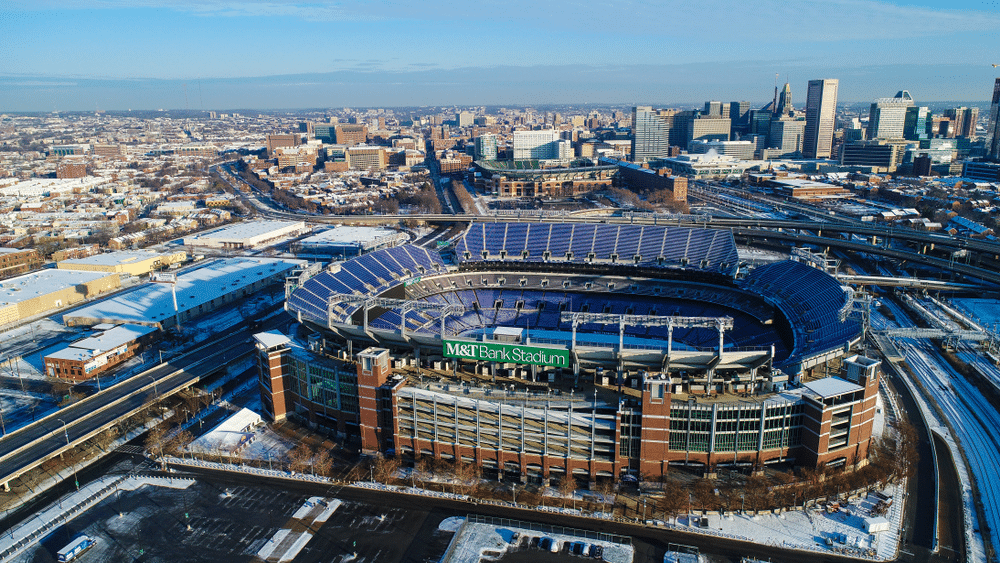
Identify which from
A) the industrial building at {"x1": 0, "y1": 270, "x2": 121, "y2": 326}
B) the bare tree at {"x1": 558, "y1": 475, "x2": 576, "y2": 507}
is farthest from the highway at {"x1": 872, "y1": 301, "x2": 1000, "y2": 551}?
the industrial building at {"x1": 0, "y1": 270, "x2": 121, "y2": 326}

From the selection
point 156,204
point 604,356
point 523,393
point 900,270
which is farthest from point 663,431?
point 156,204

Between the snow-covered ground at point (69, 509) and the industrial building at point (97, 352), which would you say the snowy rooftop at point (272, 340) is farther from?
the industrial building at point (97, 352)

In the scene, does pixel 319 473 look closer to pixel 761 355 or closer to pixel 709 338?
pixel 761 355

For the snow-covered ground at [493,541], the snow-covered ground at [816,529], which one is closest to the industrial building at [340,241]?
the snow-covered ground at [493,541]

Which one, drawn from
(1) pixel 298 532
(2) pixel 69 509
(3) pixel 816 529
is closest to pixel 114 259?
(2) pixel 69 509

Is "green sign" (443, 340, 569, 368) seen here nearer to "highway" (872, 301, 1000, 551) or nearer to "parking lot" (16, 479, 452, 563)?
"parking lot" (16, 479, 452, 563)

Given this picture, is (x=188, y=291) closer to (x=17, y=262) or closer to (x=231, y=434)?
(x=17, y=262)
